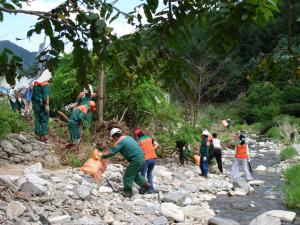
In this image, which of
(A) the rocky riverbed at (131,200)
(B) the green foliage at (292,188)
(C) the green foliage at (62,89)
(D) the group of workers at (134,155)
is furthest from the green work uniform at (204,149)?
(C) the green foliage at (62,89)

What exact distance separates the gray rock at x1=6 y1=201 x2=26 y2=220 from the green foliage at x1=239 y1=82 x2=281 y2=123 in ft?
98.2

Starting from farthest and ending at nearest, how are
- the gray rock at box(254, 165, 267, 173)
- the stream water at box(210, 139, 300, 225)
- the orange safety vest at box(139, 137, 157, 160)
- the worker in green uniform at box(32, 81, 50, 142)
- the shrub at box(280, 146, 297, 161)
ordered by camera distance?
the shrub at box(280, 146, 297, 161) < the gray rock at box(254, 165, 267, 173) < the worker in green uniform at box(32, 81, 50, 142) < the orange safety vest at box(139, 137, 157, 160) < the stream water at box(210, 139, 300, 225)

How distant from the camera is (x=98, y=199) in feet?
28.9

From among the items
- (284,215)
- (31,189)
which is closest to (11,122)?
(31,189)

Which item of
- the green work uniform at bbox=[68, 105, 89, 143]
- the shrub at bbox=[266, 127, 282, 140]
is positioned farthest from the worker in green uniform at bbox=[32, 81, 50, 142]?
the shrub at bbox=[266, 127, 282, 140]

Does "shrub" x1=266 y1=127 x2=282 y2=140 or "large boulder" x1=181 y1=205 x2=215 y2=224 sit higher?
"large boulder" x1=181 y1=205 x2=215 y2=224

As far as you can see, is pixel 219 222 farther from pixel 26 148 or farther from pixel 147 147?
pixel 26 148

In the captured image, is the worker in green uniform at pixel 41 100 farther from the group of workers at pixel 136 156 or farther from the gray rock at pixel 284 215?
the gray rock at pixel 284 215

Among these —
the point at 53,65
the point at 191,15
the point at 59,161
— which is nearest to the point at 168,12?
the point at 191,15

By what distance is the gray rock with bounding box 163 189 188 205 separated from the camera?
9.92 metres

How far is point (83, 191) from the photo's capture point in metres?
8.64

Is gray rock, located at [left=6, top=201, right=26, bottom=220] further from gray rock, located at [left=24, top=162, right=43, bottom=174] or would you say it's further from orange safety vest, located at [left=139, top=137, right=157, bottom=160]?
orange safety vest, located at [left=139, top=137, right=157, bottom=160]

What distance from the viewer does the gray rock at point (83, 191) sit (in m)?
8.55

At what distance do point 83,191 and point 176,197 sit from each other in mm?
2260
